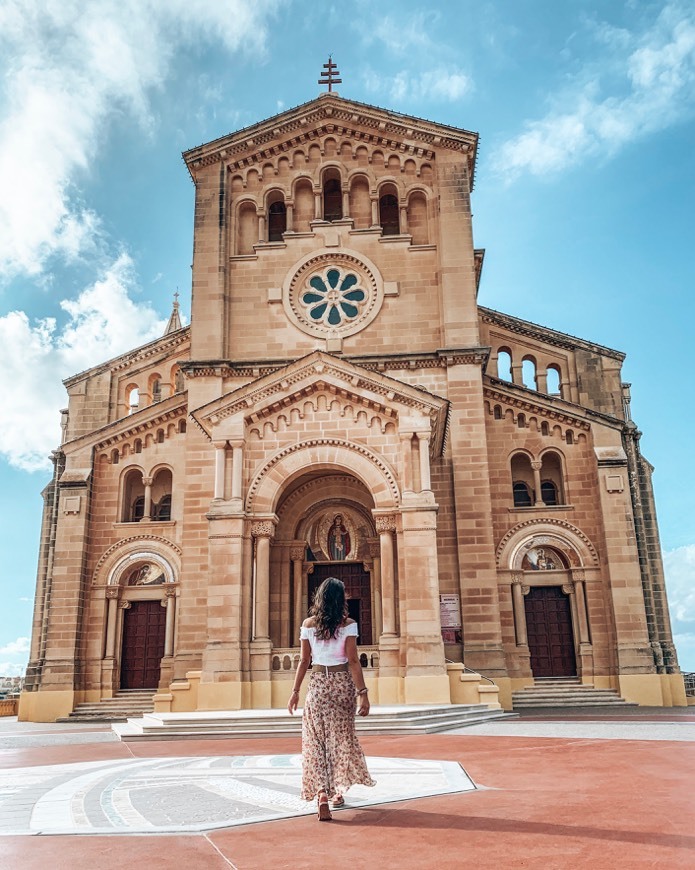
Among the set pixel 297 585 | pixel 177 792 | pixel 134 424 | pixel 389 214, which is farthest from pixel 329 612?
pixel 389 214

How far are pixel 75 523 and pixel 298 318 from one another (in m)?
11.3

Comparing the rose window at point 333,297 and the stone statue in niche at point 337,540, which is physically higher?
the rose window at point 333,297

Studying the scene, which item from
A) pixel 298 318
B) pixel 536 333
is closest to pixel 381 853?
pixel 298 318

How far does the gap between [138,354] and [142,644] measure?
1224 cm

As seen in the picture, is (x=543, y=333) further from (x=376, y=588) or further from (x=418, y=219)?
(x=376, y=588)

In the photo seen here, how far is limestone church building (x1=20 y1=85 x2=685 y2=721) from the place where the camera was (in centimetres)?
2409

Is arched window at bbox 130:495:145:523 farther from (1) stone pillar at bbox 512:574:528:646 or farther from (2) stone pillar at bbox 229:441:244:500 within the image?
(1) stone pillar at bbox 512:574:528:646

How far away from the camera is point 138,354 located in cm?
3531

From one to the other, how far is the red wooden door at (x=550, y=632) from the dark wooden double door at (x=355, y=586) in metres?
6.35

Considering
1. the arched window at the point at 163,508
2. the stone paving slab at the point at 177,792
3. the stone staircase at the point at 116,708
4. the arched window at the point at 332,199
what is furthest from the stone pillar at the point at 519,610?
the stone paving slab at the point at 177,792

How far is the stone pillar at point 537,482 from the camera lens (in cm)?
3047

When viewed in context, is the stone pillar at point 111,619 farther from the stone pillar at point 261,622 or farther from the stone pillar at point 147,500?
the stone pillar at point 261,622

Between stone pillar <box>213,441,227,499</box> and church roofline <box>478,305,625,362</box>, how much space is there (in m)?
15.3

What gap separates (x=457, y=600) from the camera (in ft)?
90.2
